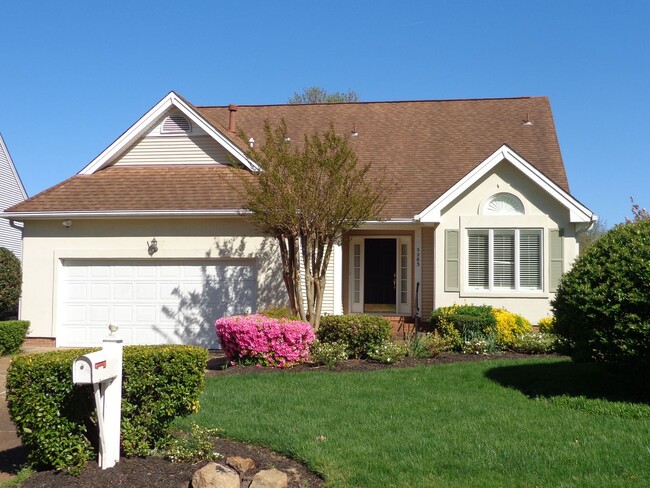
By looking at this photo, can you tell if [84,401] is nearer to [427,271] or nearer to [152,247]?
[152,247]

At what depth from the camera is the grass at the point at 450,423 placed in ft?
20.3

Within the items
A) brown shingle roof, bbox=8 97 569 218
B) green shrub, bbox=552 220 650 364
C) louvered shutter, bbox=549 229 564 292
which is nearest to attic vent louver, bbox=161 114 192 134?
brown shingle roof, bbox=8 97 569 218

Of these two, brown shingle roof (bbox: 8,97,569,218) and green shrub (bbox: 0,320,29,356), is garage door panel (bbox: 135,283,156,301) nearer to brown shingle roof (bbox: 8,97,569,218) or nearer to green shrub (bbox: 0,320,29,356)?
brown shingle roof (bbox: 8,97,569,218)

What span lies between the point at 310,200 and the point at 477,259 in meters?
5.01

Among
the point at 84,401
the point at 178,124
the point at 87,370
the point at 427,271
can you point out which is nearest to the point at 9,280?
the point at 178,124

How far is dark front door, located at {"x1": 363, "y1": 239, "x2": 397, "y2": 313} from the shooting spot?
18.3m

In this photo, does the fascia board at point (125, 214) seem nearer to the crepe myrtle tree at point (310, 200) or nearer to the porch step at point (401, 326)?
the crepe myrtle tree at point (310, 200)

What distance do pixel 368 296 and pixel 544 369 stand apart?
26.1 feet

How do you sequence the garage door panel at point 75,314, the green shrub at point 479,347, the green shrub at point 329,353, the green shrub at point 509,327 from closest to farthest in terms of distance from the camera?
1. the green shrub at point 329,353
2. the green shrub at point 479,347
3. the green shrub at point 509,327
4. the garage door panel at point 75,314

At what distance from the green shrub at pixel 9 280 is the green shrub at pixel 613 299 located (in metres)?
12.9

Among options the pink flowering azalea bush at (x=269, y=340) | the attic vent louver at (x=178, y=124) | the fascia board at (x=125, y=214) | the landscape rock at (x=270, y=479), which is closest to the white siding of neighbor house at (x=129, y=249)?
the fascia board at (x=125, y=214)

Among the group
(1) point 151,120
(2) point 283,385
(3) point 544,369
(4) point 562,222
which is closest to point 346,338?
(2) point 283,385

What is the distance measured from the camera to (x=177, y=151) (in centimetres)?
1764

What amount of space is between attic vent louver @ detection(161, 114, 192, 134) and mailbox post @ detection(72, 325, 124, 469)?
1183cm
